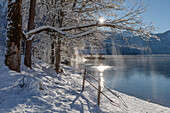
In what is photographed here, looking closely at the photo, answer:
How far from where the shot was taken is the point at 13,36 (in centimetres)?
602

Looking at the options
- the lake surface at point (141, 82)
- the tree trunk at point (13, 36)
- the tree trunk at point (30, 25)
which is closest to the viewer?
the tree trunk at point (13, 36)

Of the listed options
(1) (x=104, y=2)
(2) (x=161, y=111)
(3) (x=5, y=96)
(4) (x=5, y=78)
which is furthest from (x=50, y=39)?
(2) (x=161, y=111)

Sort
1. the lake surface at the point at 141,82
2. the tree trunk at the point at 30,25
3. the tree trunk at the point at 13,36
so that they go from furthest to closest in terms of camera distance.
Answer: the lake surface at the point at 141,82
the tree trunk at the point at 30,25
the tree trunk at the point at 13,36

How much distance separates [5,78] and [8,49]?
1.32 meters

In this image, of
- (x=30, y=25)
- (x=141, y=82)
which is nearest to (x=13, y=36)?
(x=30, y=25)

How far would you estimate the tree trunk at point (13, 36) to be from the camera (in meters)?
6.02

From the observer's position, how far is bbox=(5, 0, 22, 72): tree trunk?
19.7 ft

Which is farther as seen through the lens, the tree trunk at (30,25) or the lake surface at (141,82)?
the lake surface at (141,82)

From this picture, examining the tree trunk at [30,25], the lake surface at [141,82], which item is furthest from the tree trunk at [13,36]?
the lake surface at [141,82]

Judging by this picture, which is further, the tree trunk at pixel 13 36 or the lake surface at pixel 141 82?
the lake surface at pixel 141 82

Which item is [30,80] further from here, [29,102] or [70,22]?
[70,22]

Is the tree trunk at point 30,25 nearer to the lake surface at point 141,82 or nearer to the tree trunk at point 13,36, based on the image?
the tree trunk at point 13,36

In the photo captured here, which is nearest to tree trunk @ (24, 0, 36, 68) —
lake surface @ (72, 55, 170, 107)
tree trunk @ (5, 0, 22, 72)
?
tree trunk @ (5, 0, 22, 72)

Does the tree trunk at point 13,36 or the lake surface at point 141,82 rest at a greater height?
the tree trunk at point 13,36
